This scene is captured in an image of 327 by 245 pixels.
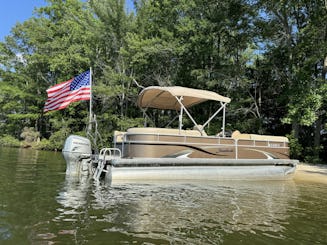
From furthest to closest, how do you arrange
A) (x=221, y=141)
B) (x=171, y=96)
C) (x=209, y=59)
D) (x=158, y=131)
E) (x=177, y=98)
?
(x=209, y=59)
(x=171, y=96)
(x=221, y=141)
(x=177, y=98)
(x=158, y=131)

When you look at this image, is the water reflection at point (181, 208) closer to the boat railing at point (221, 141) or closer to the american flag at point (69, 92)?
the boat railing at point (221, 141)

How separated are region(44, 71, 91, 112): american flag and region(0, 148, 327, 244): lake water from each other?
3.35m

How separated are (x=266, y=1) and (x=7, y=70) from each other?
29496 millimetres

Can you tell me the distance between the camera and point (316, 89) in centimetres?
1705

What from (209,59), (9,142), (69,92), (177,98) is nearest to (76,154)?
(69,92)

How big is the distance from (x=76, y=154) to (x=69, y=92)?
3.07 metres

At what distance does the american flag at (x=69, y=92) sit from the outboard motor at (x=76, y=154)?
241 centimetres

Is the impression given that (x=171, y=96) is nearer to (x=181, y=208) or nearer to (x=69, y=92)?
(x=69, y=92)

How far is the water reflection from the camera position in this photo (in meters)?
5.02

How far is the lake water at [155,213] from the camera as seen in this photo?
4.68m

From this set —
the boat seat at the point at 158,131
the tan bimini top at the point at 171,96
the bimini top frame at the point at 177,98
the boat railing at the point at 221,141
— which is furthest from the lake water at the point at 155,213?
the tan bimini top at the point at 171,96

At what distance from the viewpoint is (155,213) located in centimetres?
597

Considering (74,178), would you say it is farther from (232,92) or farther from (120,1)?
(120,1)

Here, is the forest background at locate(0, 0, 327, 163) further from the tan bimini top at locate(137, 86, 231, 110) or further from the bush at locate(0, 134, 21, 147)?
the tan bimini top at locate(137, 86, 231, 110)
